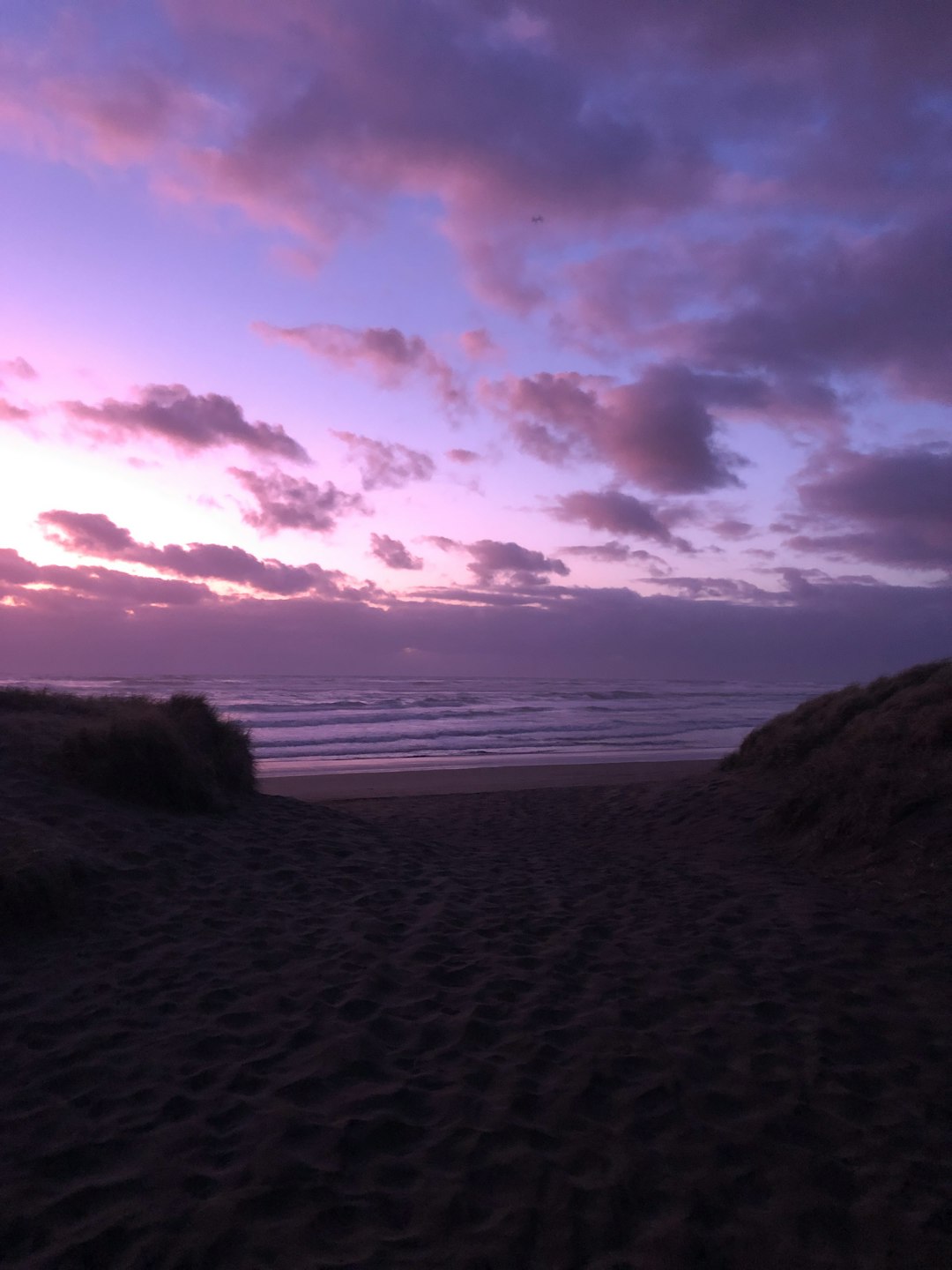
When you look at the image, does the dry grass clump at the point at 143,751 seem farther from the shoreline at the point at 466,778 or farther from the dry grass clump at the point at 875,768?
the dry grass clump at the point at 875,768

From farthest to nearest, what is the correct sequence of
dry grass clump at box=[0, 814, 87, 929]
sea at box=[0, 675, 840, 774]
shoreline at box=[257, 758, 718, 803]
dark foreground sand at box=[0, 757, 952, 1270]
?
sea at box=[0, 675, 840, 774]
shoreline at box=[257, 758, 718, 803]
dry grass clump at box=[0, 814, 87, 929]
dark foreground sand at box=[0, 757, 952, 1270]

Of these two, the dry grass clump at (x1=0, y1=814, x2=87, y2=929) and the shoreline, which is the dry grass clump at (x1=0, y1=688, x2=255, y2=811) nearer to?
the dry grass clump at (x1=0, y1=814, x2=87, y2=929)

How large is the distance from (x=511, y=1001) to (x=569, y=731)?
2501 cm

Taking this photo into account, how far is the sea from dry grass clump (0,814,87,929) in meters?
6.24

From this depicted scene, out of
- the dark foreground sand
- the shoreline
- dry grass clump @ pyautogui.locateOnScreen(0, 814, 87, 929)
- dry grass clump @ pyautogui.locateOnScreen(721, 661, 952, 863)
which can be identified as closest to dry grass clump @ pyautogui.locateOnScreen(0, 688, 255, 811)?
the dark foreground sand

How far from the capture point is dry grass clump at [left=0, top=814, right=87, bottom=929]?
18.3 ft

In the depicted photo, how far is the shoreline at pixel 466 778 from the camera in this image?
15539mm

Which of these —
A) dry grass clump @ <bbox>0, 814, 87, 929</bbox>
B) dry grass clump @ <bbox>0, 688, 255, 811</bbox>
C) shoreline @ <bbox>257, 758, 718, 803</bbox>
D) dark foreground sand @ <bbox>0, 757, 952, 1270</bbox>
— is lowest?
shoreline @ <bbox>257, 758, 718, 803</bbox>

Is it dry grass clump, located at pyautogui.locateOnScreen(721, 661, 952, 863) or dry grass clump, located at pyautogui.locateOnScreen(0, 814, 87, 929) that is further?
dry grass clump, located at pyautogui.locateOnScreen(721, 661, 952, 863)

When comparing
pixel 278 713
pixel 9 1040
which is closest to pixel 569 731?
pixel 278 713

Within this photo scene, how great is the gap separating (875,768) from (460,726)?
23.0m

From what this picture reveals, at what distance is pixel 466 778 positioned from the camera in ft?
57.9

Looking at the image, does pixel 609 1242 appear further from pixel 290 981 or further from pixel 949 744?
pixel 949 744

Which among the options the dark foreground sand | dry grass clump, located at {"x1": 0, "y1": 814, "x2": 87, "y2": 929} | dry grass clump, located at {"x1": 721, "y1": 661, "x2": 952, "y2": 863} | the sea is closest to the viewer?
the dark foreground sand
